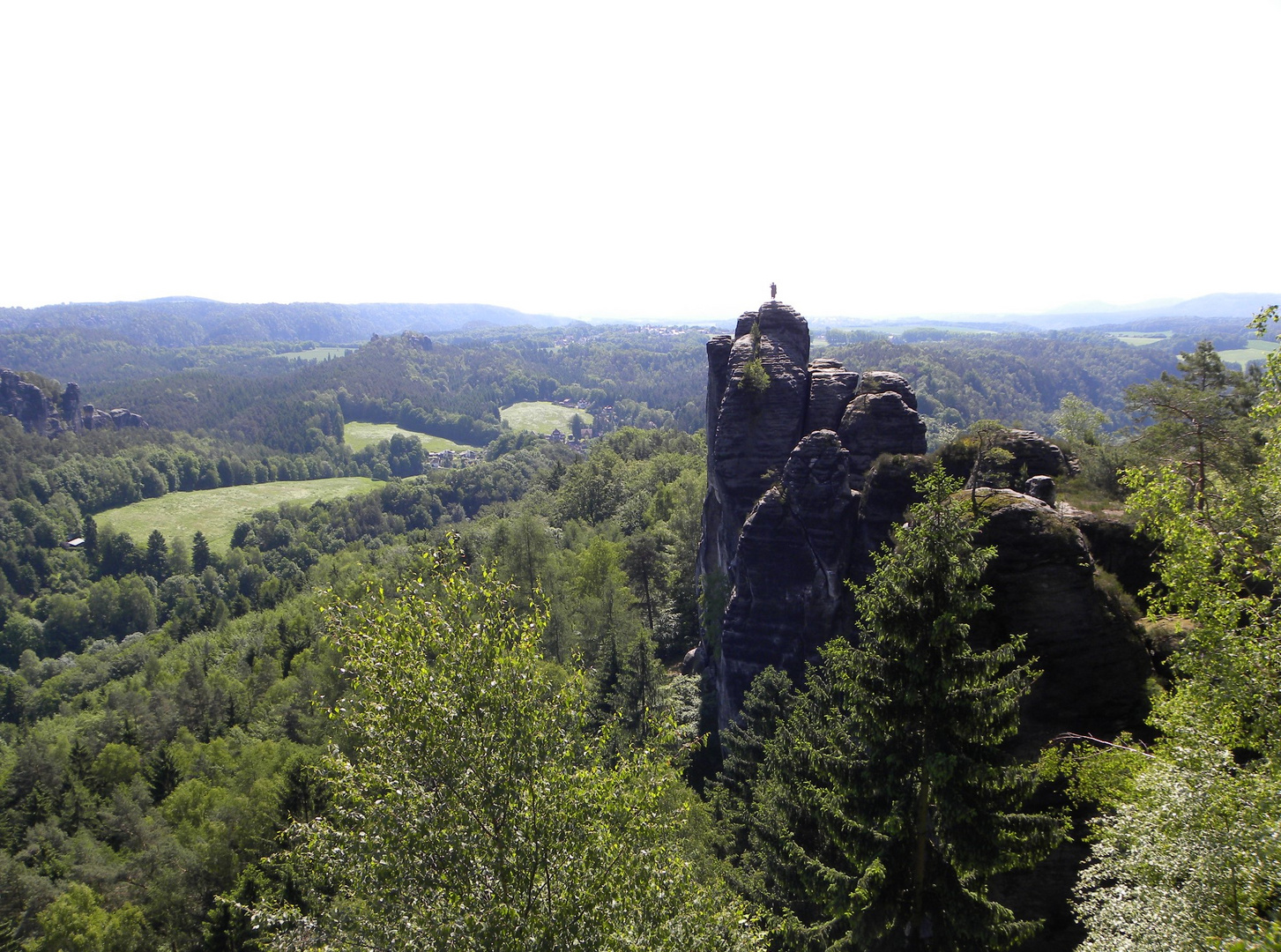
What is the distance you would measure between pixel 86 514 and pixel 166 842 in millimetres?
178315

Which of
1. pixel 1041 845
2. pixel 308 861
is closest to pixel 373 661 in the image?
pixel 308 861

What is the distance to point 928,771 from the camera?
44.3ft

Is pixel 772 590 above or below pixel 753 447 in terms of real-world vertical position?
below

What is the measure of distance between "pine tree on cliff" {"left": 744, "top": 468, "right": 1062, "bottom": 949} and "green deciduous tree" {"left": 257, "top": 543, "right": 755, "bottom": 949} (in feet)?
12.4

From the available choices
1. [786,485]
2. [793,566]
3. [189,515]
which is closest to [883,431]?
[786,485]

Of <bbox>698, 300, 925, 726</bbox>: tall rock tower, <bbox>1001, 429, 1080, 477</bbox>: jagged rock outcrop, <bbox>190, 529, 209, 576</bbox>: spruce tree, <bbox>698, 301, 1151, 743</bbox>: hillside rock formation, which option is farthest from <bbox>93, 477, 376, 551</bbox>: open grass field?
<bbox>1001, 429, 1080, 477</bbox>: jagged rock outcrop

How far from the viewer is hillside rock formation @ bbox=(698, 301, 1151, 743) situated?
1850 centimetres

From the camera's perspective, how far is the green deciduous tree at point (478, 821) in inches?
443

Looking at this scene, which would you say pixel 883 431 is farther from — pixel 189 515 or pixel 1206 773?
pixel 189 515

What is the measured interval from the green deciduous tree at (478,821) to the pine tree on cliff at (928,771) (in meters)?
3.79

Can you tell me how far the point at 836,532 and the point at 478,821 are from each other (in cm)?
2317

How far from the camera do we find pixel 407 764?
12.3 m

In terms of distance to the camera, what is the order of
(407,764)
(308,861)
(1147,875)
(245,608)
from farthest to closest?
(245,608) < (308,861) < (407,764) < (1147,875)

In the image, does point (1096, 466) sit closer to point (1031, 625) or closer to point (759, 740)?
point (1031, 625)
